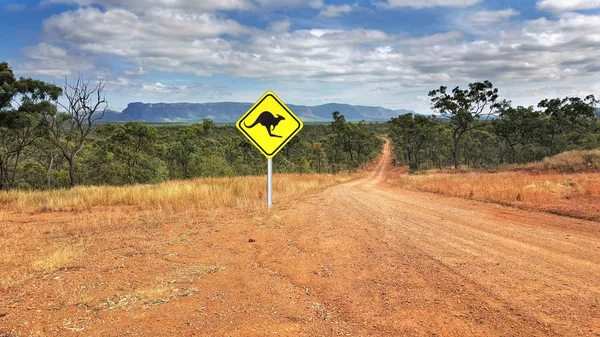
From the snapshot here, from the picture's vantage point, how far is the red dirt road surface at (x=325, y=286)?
2857 millimetres

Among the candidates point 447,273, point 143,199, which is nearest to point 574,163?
point 447,273

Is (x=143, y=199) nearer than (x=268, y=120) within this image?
No

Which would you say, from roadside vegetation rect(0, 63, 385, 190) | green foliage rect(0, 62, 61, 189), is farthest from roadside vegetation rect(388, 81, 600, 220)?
green foliage rect(0, 62, 61, 189)

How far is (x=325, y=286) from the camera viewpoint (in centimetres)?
377

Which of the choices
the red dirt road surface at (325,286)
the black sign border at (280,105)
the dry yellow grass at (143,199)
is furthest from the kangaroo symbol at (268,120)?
the red dirt road surface at (325,286)

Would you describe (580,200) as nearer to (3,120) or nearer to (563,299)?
(563,299)

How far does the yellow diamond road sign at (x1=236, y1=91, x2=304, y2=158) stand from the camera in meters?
8.55

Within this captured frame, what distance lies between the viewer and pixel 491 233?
20.7 ft

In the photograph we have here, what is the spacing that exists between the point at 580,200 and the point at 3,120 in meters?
27.5

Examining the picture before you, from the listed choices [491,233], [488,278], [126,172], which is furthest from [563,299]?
[126,172]

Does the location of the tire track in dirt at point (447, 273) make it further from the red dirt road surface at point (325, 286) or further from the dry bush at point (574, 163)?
the dry bush at point (574, 163)

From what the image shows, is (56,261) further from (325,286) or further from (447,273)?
(447,273)

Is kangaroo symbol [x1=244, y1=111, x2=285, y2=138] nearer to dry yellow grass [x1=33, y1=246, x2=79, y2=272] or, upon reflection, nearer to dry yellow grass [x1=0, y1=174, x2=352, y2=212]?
dry yellow grass [x1=0, y1=174, x2=352, y2=212]

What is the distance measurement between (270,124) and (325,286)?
18.0 ft
